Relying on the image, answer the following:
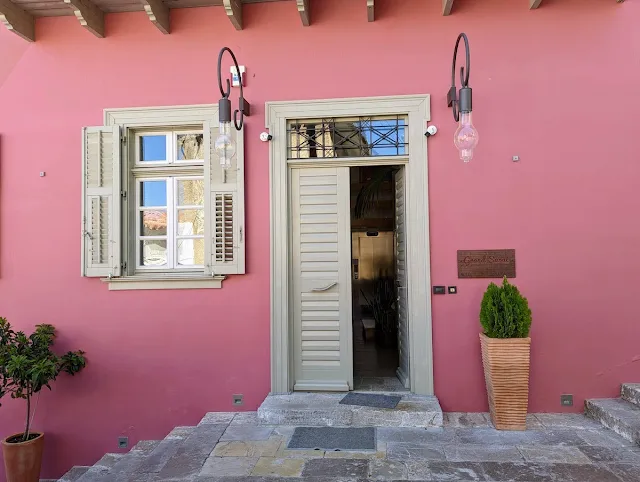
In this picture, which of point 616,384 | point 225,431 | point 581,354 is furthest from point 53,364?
point 616,384

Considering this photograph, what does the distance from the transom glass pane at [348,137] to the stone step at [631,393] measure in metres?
2.87

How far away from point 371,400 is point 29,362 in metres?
3.06

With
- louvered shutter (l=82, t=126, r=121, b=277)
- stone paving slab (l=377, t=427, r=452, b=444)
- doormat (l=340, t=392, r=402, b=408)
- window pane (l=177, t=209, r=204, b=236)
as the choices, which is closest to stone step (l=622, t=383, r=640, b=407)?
stone paving slab (l=377, t=427, r=452, b=444)

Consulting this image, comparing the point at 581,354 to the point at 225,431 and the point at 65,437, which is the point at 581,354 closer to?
the point at 225,431

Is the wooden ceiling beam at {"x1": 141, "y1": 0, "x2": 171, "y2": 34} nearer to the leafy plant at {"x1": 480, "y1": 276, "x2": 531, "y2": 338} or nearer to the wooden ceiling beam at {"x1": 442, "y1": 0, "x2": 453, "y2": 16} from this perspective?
the wooden ceiling beam at {"x1": 442, "y1": 0, "x2": 453, "y2": 16}

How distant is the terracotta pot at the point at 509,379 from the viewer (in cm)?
360

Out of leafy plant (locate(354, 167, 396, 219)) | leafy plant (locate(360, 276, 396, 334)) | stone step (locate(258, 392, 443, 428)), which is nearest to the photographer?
stone step (locate(258, 392, 443, 428))

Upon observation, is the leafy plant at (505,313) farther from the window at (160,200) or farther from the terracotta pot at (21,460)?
the terracotta pot at (21,460)

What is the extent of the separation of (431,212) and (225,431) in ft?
8.77

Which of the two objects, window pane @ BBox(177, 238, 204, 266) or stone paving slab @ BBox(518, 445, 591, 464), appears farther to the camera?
window pane @ BBox(177, 238, 204, 266)

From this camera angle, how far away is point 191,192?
4.57 m

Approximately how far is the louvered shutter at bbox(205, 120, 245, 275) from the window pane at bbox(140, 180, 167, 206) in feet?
2.02

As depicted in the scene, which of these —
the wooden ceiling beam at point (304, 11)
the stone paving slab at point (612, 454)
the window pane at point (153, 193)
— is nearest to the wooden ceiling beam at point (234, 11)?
the wooden ceiling beam at point (304, 11)

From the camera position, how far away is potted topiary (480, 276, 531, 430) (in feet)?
11.8
